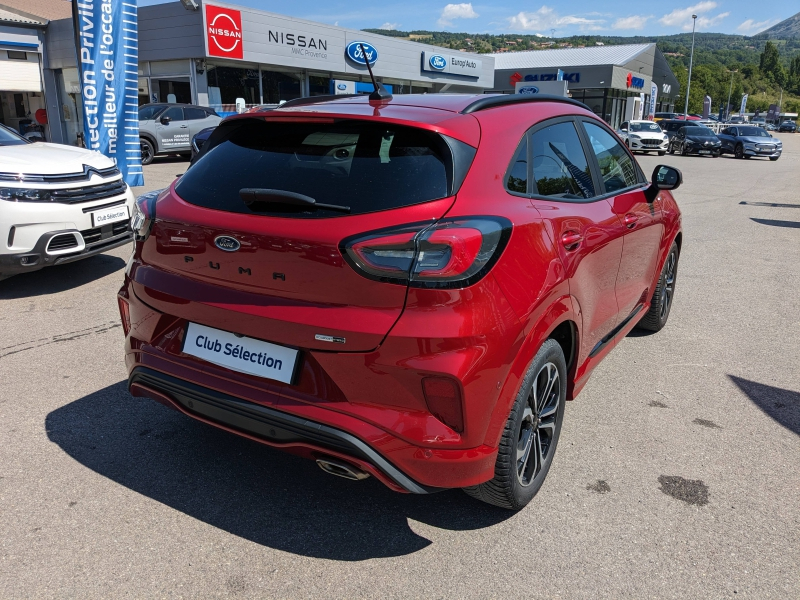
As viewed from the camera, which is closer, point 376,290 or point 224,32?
point 376,290

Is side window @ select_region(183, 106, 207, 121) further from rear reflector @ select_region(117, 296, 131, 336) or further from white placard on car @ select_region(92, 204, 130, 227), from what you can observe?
rear reflector @ select_region(117, 296, 131, 336)

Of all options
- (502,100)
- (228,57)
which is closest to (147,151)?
(228,57)

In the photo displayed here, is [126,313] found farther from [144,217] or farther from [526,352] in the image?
[526,352]

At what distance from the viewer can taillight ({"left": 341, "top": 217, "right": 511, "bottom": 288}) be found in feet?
7.32

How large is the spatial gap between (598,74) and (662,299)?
4838cm

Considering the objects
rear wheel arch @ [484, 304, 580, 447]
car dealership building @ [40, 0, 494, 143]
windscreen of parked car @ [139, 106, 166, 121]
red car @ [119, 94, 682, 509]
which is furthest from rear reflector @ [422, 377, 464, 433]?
car dealership building @ [40, 0, 494, 143]

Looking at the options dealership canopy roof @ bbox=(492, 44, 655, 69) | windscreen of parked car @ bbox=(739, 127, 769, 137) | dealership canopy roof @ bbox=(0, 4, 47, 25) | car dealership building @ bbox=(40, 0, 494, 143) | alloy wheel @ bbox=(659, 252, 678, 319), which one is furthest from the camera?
dealership canopy roof @ bbox=(492, 44, 655, 69)

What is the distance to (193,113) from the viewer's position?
2000 centimetres

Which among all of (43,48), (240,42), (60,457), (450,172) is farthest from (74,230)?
(43,48)

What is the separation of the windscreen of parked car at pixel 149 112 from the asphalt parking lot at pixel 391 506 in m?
16.1

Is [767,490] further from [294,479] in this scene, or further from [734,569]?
[294,479]

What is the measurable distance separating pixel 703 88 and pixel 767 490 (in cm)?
12595

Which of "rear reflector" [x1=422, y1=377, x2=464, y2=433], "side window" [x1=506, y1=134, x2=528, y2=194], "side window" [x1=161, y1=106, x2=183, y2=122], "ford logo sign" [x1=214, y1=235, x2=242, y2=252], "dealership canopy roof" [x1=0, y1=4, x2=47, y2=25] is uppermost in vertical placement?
"dealership canopy roof" [x1=0, y1=4, x2=47, y2=25]

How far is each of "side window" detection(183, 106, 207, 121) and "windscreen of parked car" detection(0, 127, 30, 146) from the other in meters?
13.4
